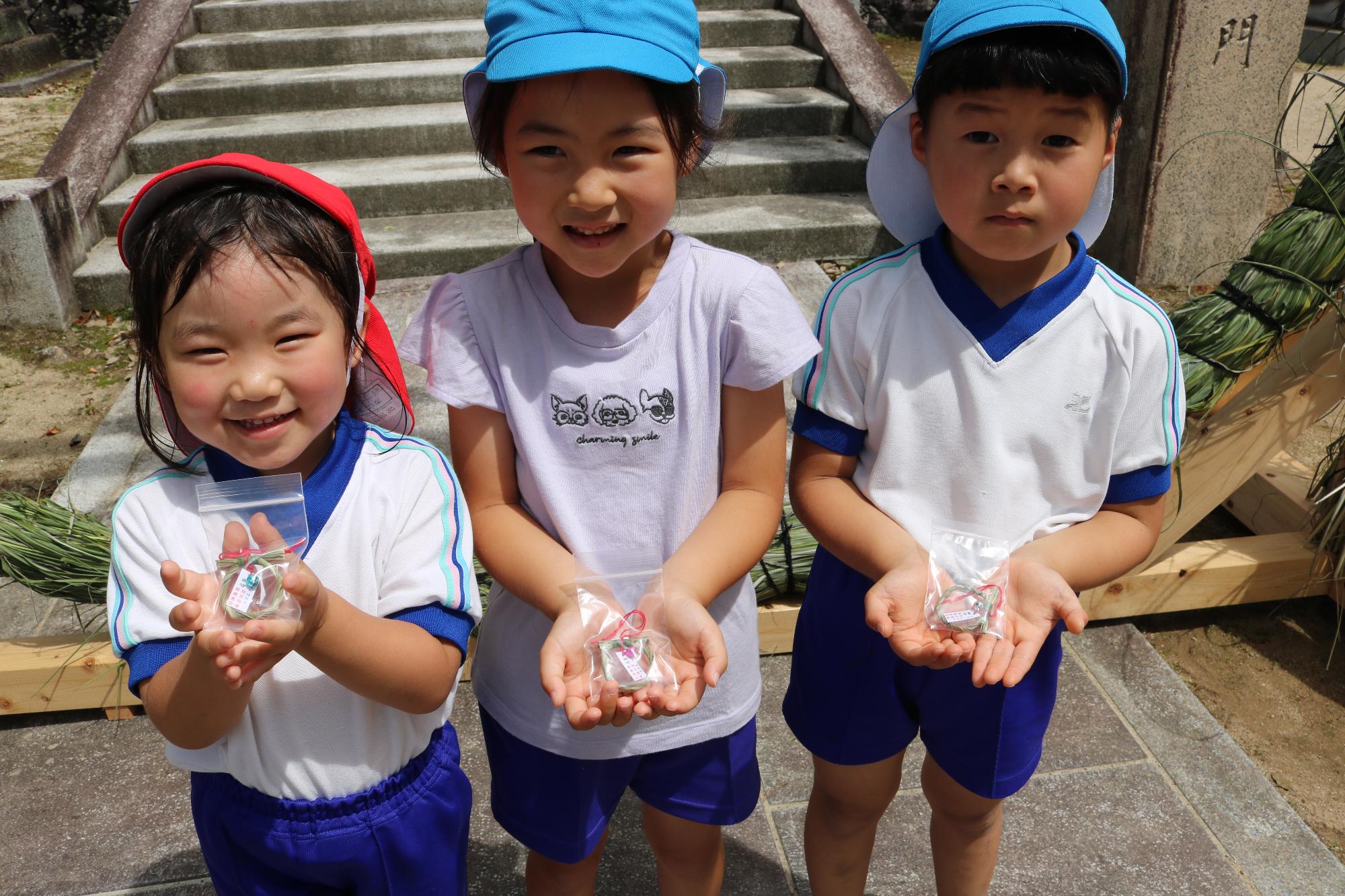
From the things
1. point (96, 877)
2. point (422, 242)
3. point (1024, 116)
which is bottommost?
point (96, 877)

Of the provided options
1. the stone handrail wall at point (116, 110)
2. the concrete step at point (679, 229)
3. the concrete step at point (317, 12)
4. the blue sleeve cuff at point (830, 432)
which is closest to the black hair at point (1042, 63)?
the blue sleeve cuff at point (830, 432)

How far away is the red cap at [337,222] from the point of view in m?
1.48

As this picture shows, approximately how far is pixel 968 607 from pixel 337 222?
1.12 metres

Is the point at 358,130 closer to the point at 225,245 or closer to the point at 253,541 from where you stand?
the point at 225,245

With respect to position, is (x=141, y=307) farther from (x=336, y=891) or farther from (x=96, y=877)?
(x=96, y=877)

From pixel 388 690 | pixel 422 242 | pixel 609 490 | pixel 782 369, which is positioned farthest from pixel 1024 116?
pixel 422 242

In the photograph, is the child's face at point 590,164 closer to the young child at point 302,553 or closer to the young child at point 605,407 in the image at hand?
the young child at point 605,407

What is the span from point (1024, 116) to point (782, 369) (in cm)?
52

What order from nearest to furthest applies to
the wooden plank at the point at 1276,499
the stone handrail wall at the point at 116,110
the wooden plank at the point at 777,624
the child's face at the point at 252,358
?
1. the child's face at the point at 252,358
2. the wooden plank at the point at 777,624
3. the wooden plank at the point at 1276,499
4. the stone handrail wall at the point at 116,110

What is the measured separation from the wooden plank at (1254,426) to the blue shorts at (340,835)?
2307 millimetres

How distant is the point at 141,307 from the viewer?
1.46 metres

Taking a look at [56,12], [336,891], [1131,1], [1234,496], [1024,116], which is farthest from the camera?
[56,12]

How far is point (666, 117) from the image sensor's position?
1.55 m

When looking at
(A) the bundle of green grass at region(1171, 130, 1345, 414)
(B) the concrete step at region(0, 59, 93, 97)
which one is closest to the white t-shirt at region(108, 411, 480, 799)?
(A) the bundle of green grass at region(1171, 130, 1345, 414)
